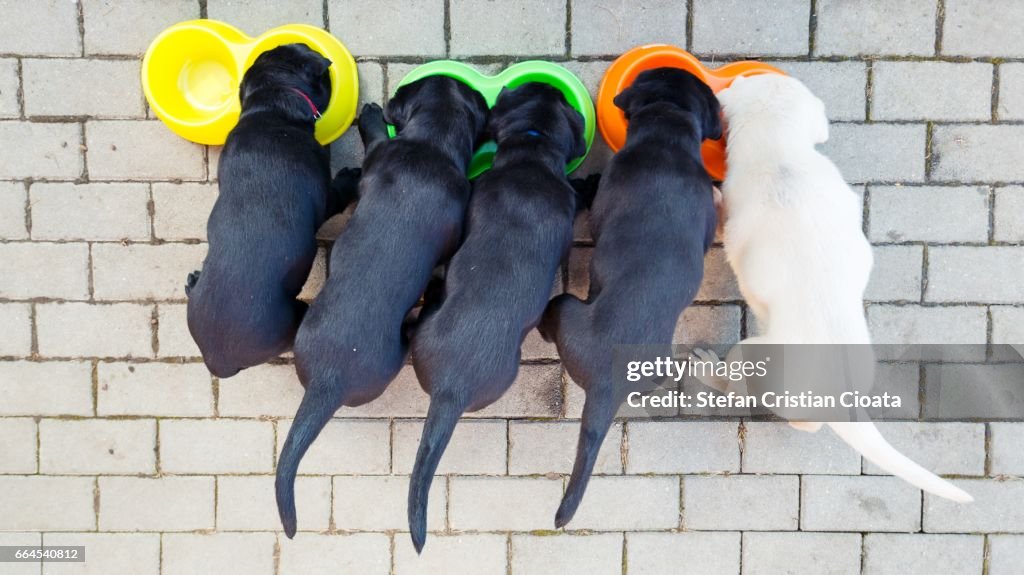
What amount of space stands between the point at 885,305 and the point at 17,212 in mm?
3791

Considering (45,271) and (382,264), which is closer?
(382,264)

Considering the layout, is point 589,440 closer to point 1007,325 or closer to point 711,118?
point 711,118

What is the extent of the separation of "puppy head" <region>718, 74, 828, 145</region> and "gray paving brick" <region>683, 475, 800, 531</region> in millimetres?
1527

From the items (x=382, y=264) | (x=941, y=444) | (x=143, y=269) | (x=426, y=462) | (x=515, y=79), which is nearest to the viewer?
(x=426, y=462)

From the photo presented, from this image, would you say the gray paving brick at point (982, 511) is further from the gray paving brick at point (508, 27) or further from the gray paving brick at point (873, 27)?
the gray paving brick at point (508, 27)

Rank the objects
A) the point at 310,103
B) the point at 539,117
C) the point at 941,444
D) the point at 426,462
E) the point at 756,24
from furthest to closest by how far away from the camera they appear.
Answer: the point at 941,444
the point at 756,24
the point at 310,103
the point at 539,117
the point at 426,462

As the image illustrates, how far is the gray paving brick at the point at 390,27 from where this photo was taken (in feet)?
10.6

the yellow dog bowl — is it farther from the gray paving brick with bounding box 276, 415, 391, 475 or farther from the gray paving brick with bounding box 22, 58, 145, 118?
the gray paving brick with bounding box 276, 415, 391, 475

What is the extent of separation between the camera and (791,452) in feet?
11.2

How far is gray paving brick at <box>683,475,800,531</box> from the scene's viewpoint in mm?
3443

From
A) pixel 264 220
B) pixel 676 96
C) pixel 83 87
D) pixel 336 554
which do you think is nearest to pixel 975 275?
pixel 676 96

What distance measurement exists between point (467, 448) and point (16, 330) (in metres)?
2.06

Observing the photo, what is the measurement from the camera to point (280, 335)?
2.81 meters

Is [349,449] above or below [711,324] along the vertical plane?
below
